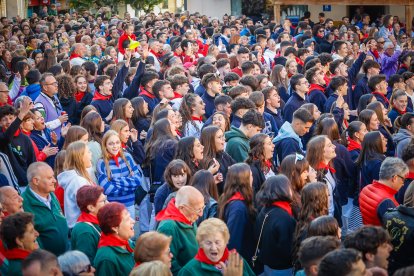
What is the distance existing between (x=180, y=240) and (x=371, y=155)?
3.00 m

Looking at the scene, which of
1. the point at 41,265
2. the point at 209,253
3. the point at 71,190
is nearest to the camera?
the point at 41,265

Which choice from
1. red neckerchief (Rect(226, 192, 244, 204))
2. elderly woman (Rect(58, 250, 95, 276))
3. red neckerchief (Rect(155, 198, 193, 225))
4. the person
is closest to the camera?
the person

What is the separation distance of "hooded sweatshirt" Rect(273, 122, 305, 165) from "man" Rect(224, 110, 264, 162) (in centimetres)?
31

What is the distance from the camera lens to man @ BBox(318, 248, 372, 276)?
5074 mm

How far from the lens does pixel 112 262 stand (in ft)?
21.0

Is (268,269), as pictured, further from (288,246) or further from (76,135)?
(76,135)

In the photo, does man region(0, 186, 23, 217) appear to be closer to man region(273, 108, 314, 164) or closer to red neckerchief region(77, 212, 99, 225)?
red neckerchief region(77, 212, 99, 225)

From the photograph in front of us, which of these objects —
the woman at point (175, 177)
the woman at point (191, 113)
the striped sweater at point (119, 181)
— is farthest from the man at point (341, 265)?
the woman at point (191, 113)

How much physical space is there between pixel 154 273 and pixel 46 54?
1084cm

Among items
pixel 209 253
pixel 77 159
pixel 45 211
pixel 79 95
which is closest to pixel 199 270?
pixel 209 253

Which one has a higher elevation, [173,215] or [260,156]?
[260,156]

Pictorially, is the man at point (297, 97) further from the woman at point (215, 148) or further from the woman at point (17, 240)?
the woman at point (17, 240)

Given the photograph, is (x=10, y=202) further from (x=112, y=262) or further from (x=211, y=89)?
(x=211, y=89)

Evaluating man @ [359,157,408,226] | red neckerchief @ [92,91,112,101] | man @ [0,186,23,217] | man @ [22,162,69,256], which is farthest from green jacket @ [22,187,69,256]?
red neckerchief @ [92,91,112,101]
